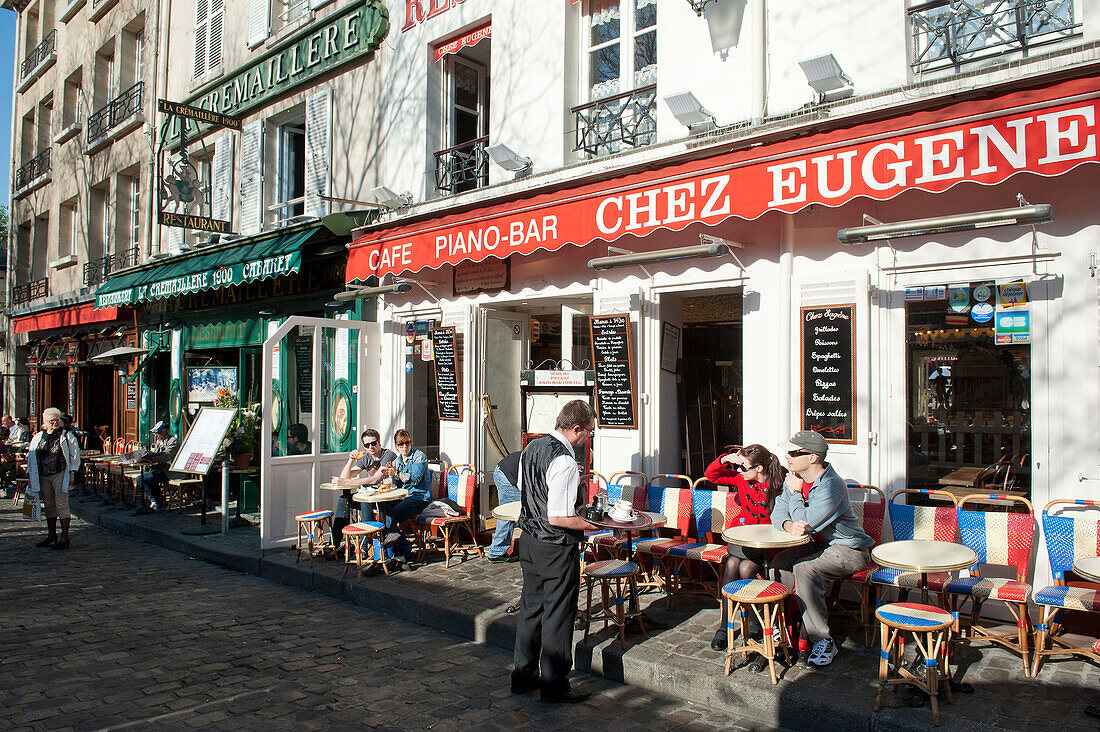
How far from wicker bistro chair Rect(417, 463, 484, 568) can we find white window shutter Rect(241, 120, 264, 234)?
610 cm

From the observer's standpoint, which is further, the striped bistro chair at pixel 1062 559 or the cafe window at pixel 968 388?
the cafe window at pixel 968 388

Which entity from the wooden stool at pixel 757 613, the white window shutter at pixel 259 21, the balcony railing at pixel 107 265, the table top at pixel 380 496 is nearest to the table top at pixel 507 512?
the table top at pixel 380 496

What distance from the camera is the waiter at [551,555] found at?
4.10m

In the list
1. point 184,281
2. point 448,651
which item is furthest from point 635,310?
point 184,281

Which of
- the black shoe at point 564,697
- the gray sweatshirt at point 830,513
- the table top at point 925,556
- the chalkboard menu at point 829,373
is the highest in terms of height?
the chalkboard menu at point 829,373

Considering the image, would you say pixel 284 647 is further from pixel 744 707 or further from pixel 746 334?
pixel 746 334

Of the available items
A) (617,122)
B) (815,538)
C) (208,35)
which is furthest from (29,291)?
(815,538)

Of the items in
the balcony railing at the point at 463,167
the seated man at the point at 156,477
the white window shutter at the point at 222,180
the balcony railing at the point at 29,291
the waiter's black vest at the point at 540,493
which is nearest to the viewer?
the waiter's black vest at the point at 540,493

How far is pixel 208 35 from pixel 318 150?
13.9ft

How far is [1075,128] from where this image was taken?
4340 millimetres

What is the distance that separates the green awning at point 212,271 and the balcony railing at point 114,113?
3734 millimetres

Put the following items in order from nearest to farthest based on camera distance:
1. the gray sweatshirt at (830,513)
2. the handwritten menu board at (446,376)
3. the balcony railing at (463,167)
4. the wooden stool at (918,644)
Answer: the wooden stool at (918,644) < the gray sweatshirt at (830,513) < the handwritten menu board at (446,376) < the balcony railing at (463,167)

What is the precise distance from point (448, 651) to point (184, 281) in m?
8.53

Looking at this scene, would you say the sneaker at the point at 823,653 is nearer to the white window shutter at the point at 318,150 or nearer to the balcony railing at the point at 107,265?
the white window shutter at the point at 318,150
